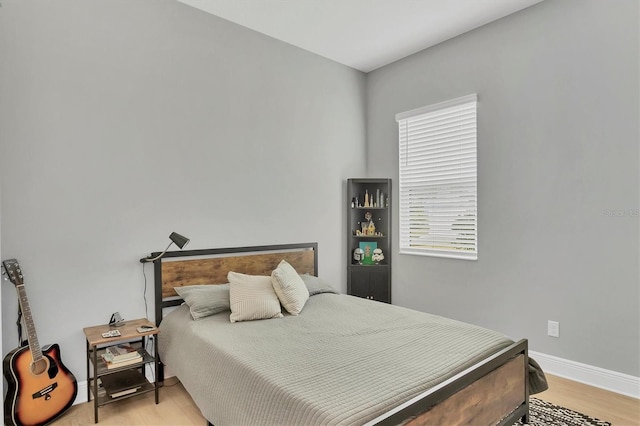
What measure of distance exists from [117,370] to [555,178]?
3389 millimetres

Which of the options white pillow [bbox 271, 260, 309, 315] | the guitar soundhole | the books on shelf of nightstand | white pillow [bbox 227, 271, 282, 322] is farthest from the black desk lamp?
the guitar soundhole

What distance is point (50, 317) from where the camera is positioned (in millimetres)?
2486

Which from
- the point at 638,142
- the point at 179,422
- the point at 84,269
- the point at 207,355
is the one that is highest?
the point at 638,142

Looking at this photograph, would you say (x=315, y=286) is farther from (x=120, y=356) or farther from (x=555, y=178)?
(x=555, y=178)

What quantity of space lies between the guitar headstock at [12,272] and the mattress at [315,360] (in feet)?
3.10

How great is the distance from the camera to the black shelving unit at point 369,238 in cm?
417

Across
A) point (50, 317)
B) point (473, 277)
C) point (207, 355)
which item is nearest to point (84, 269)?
point (50, 317)

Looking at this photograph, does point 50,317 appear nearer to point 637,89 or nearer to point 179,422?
point 179,422

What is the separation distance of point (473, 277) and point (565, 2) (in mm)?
2312

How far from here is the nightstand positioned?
2.38 meters

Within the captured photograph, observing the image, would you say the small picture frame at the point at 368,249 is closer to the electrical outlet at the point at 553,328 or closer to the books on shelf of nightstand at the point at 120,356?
the electrical outlet at the point at 553,328

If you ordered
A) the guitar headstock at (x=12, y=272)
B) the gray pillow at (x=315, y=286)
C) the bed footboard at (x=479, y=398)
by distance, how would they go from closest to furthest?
the bed footboard at (x=479, y=398) < the guitar headstock at (x=12, y=272) < the gray pillow at (x=315, y=286)

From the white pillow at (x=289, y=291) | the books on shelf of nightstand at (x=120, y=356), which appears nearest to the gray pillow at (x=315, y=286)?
the white pillow at (x=289, y=291)

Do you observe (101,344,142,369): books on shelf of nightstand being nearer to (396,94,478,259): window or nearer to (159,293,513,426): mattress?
(159,293,513,426): mattress
